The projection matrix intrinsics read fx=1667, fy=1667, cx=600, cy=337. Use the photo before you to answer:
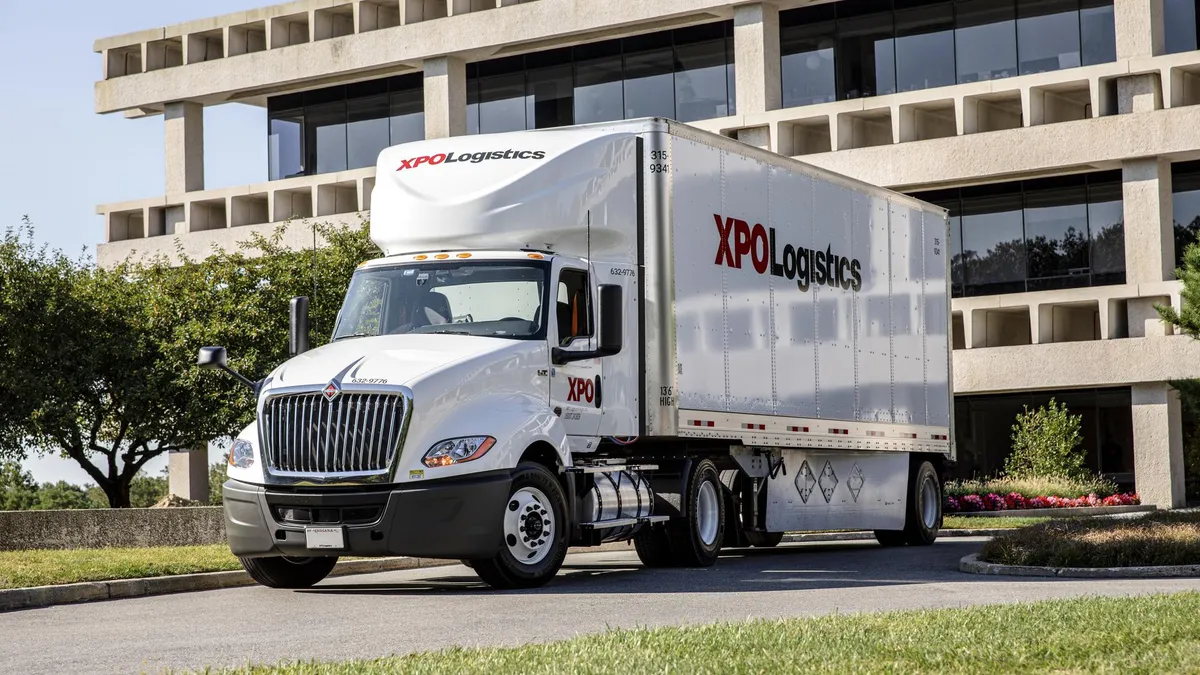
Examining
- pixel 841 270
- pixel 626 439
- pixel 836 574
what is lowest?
pixel 836 574

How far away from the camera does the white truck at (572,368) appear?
13.9m

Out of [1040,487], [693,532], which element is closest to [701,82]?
[1040,487]

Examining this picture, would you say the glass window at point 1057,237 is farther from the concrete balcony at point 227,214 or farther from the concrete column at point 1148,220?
the concrete balcony at point 227,214

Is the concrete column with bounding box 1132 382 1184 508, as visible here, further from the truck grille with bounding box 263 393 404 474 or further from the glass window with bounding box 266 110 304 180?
the truck grille with bounding box 263 393 404 474

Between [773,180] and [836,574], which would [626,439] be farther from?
[773,180]

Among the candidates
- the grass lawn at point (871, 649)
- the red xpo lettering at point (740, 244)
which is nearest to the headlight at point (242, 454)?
the red xpo lettering at point (740, 244)

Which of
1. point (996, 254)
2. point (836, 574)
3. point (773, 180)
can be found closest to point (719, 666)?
point (836, 574)

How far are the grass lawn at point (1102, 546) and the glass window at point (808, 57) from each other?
26642 mm

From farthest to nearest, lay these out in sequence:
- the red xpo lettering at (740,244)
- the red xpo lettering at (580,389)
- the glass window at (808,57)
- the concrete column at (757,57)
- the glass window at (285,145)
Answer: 1. the glass window at (285,145)
2. the glass window at (808,57)
3. the concrete column at (757,57)
4. the red xpo lettering at (740,244)
5. the red xpo lettering at (580,389)

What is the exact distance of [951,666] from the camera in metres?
8.04

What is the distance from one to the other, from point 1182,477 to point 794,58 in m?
14.4

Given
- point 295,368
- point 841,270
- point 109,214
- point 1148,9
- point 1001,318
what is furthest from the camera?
point 109,214

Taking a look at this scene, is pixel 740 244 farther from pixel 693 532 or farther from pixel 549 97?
pixel 549 97

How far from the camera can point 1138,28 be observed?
37250mm
